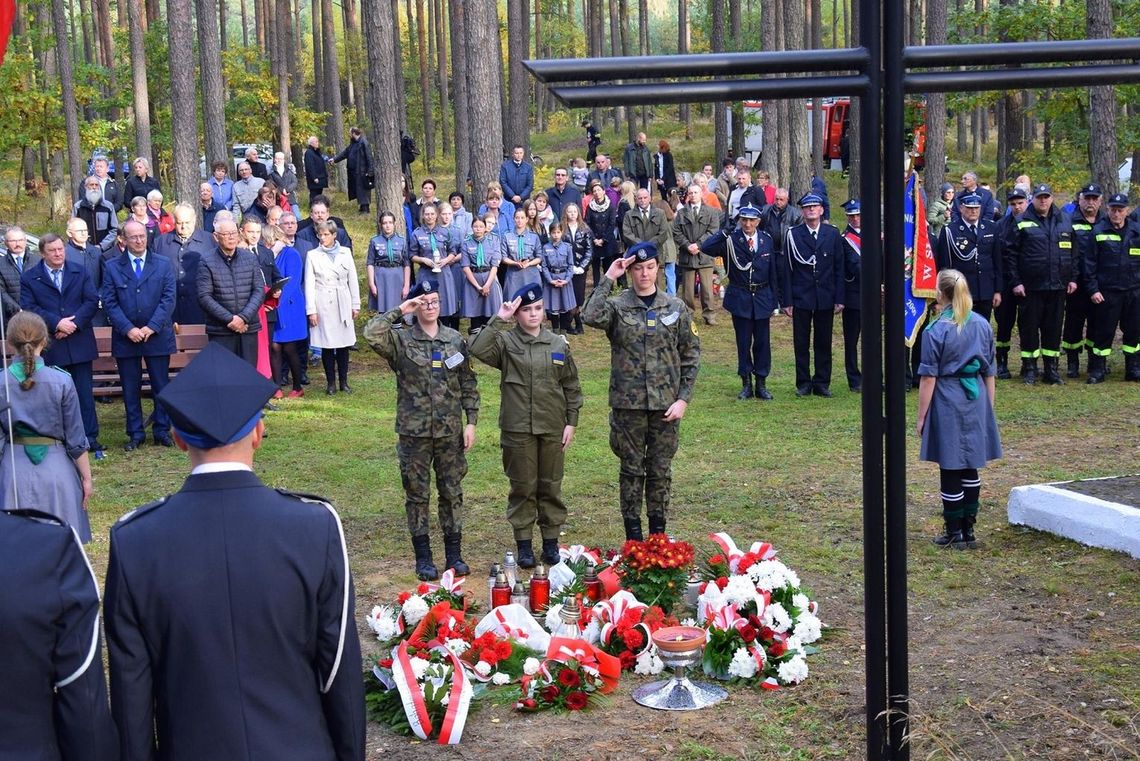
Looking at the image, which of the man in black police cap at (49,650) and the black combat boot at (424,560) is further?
the black combat boot at (424,560)

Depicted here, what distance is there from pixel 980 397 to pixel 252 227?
8.46m

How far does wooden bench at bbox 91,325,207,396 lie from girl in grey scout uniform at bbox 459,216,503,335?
12.4 ft

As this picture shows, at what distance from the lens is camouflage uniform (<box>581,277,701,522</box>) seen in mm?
8883

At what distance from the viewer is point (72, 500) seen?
786cm

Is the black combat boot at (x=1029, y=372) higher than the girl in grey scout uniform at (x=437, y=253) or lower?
lower

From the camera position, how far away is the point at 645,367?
29.1 ft

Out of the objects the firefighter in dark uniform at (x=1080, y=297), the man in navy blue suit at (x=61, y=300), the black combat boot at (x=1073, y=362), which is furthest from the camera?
the black combat boot at (x=1073, y=362)

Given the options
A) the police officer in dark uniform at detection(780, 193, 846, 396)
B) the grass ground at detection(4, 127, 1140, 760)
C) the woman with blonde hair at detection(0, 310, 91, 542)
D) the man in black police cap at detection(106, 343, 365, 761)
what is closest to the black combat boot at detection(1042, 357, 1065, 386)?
the grass ground at detection(4, 127, 1140, 760)

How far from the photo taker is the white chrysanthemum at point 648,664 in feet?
23.3

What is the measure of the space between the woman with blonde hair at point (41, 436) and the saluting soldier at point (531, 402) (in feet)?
8.68

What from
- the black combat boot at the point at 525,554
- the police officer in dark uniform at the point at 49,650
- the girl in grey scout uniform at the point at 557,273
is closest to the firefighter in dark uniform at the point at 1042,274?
the girl in grey scout uniform at the point at 557,273

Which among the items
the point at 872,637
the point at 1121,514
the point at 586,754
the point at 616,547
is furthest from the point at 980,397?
the point at 872,637

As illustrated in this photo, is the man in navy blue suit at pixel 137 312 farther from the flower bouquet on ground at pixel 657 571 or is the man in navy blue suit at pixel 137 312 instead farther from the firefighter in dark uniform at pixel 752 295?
the flower bouquet on ground at pixel 657 571

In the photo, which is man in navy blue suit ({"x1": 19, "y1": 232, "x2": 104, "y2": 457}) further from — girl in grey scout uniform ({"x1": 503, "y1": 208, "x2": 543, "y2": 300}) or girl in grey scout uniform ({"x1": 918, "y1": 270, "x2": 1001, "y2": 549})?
girl in grey scout uniform ({"x1": 918, "y1": 270, "x2": 1001, "y2": 549})
